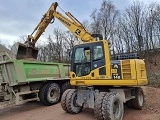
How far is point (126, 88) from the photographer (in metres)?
8.21

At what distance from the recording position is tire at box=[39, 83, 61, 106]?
10016 mm

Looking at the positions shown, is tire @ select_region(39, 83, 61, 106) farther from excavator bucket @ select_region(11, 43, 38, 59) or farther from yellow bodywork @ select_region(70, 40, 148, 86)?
yellow bodywork @ select_region(70, 40, 148, 86)

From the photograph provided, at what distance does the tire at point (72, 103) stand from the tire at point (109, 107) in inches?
50.6

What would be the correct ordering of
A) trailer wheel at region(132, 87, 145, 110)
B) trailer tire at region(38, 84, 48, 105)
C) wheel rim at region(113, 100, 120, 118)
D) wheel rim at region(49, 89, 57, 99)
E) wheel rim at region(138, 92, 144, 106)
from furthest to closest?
wheel rim at region(49, 89, 57, 99), trailer tire at region(38, 84, 48, 105), wheel rim at region(138, 92, 144, 106), trailer wheel at region(132, 87, 145, 110), wheel rim at region(113, 100, 120, 118)

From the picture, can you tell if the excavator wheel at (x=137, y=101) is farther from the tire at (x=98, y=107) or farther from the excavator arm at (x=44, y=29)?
the excavator arm at (x=44, y=29)

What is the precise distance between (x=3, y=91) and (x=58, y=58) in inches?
1105

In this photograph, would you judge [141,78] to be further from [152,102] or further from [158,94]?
[158,94]

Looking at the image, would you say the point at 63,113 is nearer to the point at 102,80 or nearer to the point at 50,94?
A: the point at 102,80

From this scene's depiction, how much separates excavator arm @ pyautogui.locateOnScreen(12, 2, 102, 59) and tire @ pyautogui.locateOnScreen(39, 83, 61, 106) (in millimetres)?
2513

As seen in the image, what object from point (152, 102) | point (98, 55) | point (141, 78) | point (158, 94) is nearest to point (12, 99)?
point (98, 55)

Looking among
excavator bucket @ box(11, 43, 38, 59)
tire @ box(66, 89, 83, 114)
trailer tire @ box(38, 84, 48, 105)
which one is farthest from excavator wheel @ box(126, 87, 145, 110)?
excavator bucket @ box(11, 43, 38, 59)

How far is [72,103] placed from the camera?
8062mm

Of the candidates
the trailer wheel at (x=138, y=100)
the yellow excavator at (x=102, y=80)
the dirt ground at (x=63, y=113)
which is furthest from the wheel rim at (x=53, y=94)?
the trailer wheel at (x=138, y=100)

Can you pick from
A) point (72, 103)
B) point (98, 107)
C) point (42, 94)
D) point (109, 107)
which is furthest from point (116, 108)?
point (42, 94)
